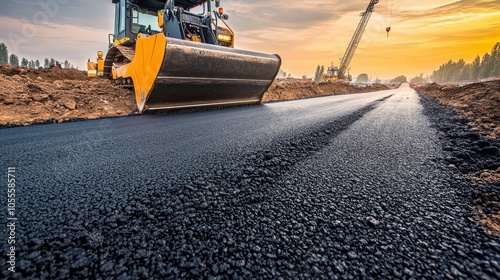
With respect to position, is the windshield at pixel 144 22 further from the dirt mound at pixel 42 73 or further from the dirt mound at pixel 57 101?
the dirt mound at pixel 42 73

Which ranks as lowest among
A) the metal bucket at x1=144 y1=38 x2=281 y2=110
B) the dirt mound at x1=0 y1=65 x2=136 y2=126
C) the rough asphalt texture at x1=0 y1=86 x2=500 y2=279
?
the rough asphalt texture at x1=0 y1=86 x2=500 y2=279

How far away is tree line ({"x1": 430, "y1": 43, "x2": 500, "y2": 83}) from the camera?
7669 centimetres

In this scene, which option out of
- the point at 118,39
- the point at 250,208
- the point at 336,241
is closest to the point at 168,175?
the point at 250,208

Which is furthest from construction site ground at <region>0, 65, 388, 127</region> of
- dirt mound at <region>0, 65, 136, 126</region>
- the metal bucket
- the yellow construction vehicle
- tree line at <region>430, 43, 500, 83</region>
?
tree line at <region>430, 43, 500, 83</region>

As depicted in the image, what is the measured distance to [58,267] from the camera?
73cm

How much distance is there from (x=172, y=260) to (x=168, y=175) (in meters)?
0.81

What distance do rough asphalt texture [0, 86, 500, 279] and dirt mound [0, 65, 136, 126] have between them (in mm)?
2712

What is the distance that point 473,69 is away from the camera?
94.1 metres

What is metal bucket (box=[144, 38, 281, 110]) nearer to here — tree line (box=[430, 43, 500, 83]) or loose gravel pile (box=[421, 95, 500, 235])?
loose gravel pile (box=[421, 95, 500, 235])

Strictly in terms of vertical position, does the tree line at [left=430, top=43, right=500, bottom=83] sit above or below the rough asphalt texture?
above

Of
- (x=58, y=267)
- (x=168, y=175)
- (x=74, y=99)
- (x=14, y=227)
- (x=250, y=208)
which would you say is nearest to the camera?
(x=58, y=267)

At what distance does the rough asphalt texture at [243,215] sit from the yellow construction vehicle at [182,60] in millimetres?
2716

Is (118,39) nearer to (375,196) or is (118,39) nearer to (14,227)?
(14,227)

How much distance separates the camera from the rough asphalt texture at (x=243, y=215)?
2.45ft
